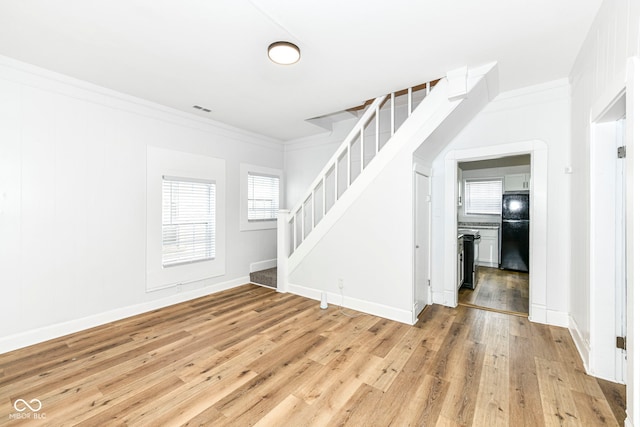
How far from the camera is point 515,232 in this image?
5.87 metres

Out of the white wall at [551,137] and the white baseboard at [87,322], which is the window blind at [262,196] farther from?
the white wall at [551,137]

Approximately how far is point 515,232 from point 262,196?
5444 mm

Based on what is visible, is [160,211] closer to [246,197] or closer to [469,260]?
[246,197]

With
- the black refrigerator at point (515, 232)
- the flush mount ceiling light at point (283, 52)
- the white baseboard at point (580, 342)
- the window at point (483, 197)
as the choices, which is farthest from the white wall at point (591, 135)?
the window at point (483, 197)

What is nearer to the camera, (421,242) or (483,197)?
(421,242)

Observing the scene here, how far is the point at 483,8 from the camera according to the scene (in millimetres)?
1965

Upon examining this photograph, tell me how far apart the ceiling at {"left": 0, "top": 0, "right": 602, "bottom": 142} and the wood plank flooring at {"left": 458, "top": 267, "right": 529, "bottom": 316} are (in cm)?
286

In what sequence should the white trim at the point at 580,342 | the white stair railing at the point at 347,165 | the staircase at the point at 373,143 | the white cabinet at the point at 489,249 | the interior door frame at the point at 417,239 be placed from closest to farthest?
1. the white trim at the point at 580,342
2. the staircase at the point at 373,143
3. the interior door frame at the point at 417,239
4. the white stair railing at the point at 347,165
5. the white cabinet at the point at 489,249

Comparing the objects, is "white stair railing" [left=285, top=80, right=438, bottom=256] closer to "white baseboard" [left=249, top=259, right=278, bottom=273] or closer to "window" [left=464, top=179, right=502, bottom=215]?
"white baseboard" [left=249, top=259, right=278, bottom=273]

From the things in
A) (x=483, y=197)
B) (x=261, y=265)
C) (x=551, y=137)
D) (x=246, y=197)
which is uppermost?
(x=551, y=137)

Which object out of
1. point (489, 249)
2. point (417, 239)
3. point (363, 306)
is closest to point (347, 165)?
point (417, 239)

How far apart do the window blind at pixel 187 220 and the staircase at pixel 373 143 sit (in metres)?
1.15

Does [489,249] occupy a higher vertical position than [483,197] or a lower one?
lower

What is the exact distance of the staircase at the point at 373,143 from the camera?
2.99 meters
